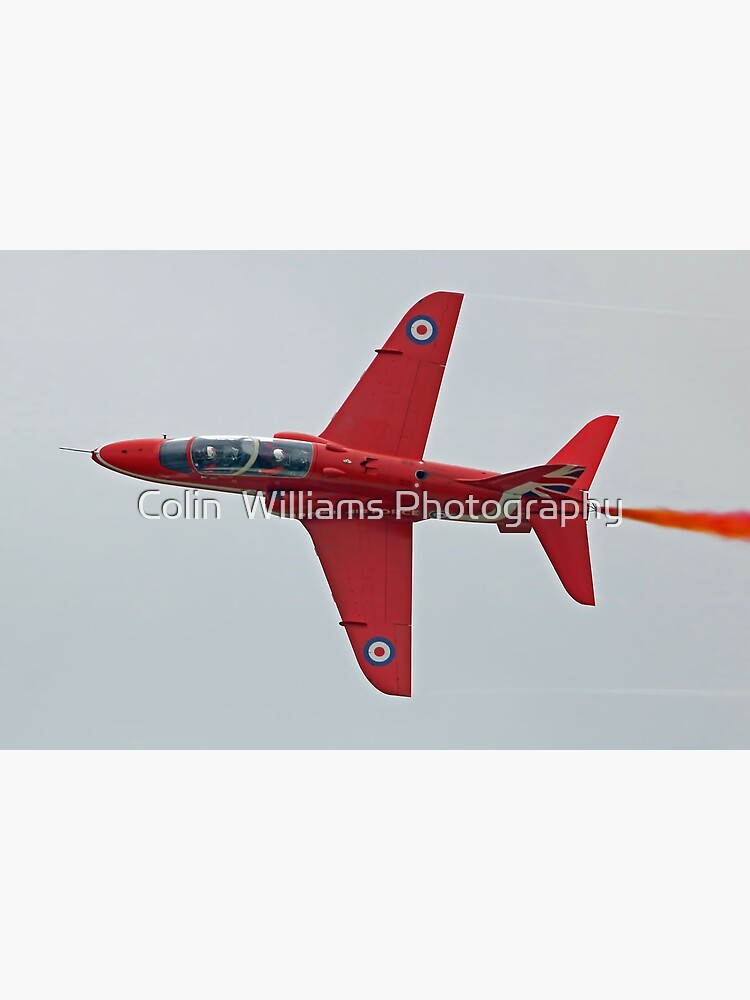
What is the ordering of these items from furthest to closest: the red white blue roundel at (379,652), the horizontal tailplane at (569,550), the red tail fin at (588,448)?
the red tail fin at (588,448) < the horizontal tailplane at (569,550) < the red white blue roundel at (379,652)

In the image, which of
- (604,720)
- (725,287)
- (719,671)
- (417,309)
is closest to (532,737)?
(604,720)

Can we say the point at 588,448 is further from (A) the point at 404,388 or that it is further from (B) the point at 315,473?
(B) the point at 315,473

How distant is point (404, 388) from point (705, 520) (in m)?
4.67

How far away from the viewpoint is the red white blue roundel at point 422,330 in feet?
41.8

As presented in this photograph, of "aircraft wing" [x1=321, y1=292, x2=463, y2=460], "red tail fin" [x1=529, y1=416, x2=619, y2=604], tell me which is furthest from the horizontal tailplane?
"aircraft wing" [x1=321, y1=292, x2=463, y2=460]

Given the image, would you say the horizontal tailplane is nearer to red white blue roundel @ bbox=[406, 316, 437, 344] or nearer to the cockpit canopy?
red white blue roundel @ bbox=[406, 316, 437, 344]

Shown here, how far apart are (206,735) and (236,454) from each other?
3.75 meters

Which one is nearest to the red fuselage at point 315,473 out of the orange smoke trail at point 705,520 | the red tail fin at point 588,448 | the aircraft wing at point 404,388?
the aircraft wing at point 404,388

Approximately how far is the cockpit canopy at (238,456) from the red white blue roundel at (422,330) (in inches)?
81.5

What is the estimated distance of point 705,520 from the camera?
13.4 meters

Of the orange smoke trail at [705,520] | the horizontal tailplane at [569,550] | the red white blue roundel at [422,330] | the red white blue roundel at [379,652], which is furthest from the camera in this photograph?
the orange smoke trail at [705,520]

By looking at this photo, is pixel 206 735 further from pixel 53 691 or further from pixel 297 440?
pixel 297 440

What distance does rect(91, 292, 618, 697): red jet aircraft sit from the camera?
1214 cm

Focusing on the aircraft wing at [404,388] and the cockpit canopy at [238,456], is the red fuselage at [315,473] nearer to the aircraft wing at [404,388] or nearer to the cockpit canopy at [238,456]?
the cockpit canopy at [238,456]
